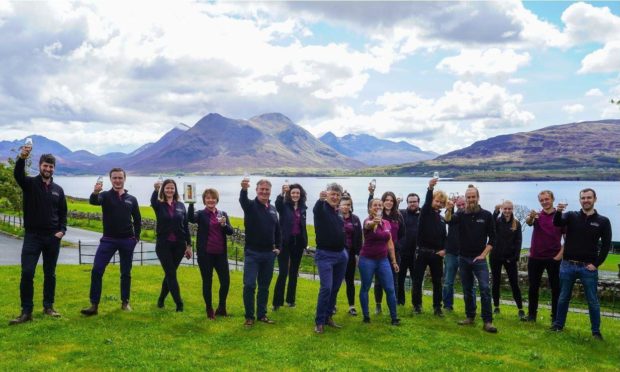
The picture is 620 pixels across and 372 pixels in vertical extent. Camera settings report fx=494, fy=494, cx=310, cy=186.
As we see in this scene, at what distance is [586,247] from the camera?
30.1 ft

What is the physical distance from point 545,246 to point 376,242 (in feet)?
12.1

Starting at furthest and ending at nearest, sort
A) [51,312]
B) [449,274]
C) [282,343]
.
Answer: [449,274] → [51,312] → [282,343]

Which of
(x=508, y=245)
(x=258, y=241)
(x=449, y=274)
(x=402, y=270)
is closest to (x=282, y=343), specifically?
(x=258, y=241)

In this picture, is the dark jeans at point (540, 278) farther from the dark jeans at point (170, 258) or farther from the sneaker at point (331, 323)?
the dark jeans at point (170, 258)

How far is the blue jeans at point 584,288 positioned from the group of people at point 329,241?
19mm

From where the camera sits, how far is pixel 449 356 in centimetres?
779

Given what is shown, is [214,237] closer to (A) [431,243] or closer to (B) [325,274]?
(B) [325,274]

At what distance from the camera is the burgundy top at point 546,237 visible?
9992mm

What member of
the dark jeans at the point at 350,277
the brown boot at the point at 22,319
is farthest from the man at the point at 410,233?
the brown boot at the point at 22,319

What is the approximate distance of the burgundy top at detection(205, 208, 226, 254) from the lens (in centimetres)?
946

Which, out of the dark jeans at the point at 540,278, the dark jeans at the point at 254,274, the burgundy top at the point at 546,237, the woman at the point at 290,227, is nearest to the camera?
the dark jeans at the point at 254,274

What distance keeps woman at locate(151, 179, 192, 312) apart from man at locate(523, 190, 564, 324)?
7.07 metres

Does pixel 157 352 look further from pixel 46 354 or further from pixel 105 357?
pixel 46 354

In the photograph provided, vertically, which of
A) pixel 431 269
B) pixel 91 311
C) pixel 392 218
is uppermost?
pixel 392 218
